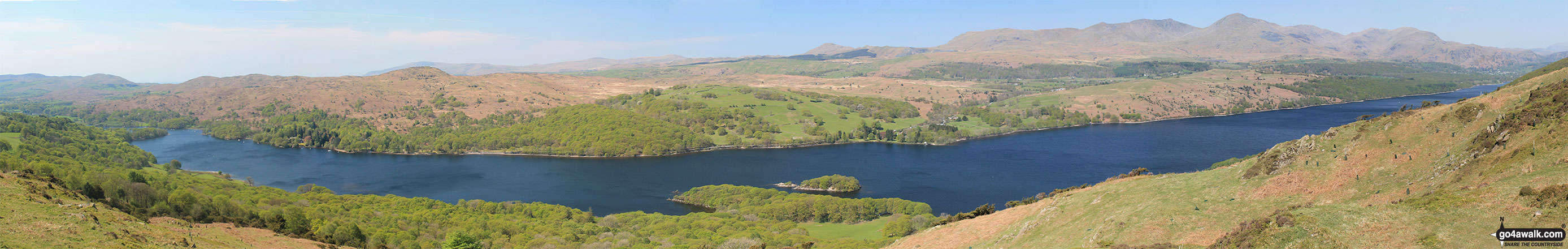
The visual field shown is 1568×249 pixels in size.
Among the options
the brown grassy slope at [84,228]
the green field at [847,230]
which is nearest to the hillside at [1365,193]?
the green field at [847,230]

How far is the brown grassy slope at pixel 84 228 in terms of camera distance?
27500 millimetres

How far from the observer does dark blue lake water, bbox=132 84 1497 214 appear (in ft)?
373

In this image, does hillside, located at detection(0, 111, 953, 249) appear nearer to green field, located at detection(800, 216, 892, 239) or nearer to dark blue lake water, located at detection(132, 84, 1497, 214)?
green field, located at detection(800, 216, 892, 239)

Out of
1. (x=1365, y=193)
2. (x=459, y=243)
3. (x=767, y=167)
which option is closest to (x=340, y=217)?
(x=459, y=243)

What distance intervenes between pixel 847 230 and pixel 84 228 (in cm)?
5981

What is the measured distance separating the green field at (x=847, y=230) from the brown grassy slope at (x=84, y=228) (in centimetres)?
4490

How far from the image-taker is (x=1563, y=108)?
2270 cm

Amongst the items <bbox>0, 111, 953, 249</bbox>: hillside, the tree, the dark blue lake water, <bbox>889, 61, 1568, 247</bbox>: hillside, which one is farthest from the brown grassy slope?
the dark blue lake water

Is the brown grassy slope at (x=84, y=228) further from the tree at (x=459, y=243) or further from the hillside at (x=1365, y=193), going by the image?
the hillside at (x=1365, y=193)

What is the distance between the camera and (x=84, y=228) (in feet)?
98.9

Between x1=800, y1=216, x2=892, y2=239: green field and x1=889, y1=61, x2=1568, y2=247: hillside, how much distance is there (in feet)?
107

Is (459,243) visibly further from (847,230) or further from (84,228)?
(847,230)

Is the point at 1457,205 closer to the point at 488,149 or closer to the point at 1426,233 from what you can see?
the point at 1426,233

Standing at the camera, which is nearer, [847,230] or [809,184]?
[847,230]
